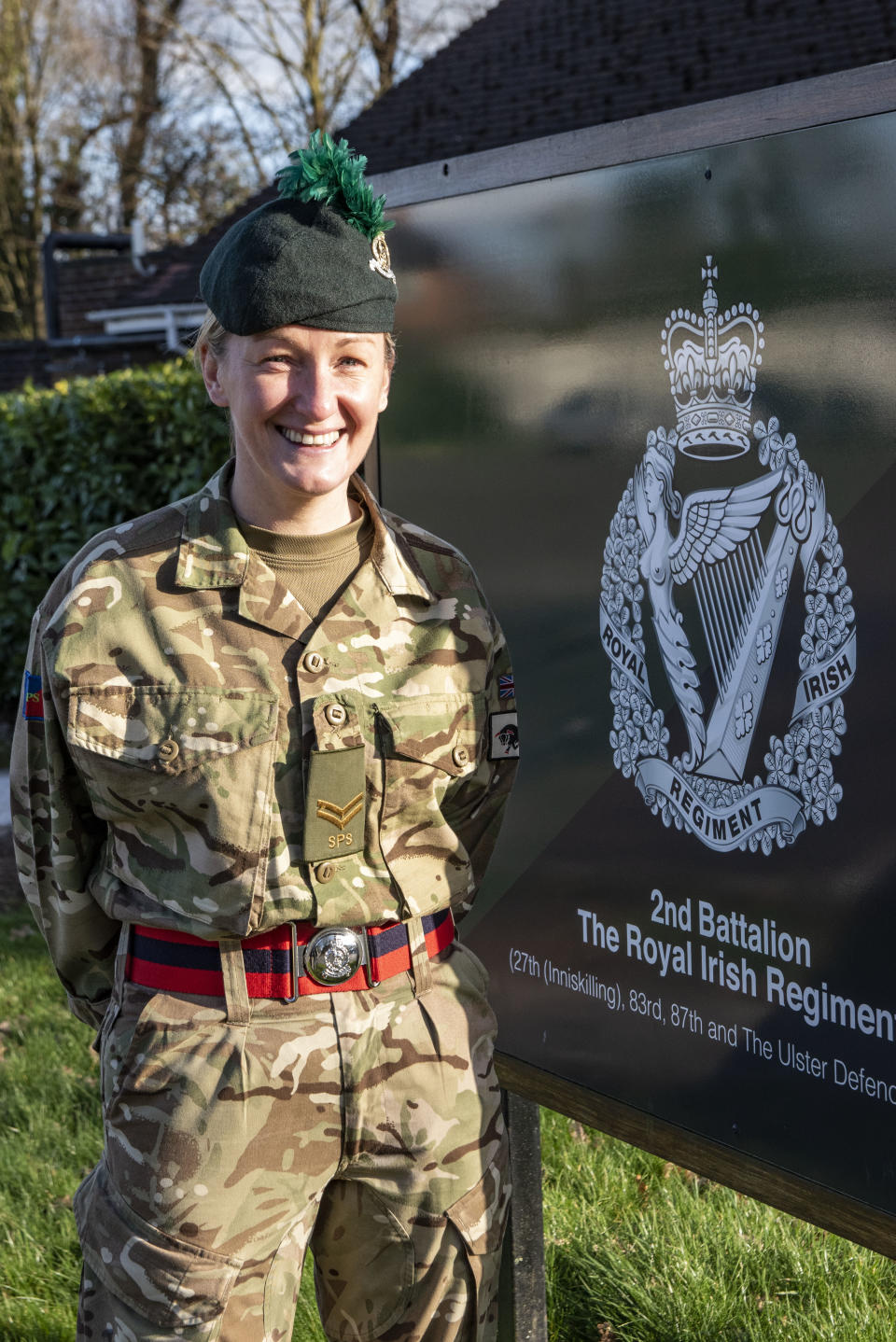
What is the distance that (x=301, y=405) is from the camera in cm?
174

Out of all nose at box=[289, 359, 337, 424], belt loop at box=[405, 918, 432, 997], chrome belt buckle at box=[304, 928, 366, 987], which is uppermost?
nose at box=[289, 359, 337, 424]

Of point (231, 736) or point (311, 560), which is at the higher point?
point (311, 560)

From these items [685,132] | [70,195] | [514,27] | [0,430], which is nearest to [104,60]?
[70,195]

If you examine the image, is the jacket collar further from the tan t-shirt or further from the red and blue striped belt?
the red and blue striped belt

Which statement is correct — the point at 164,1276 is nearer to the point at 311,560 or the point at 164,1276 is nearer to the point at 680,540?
the point at 311,560

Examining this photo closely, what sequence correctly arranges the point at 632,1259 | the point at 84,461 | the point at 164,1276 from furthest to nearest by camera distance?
the point at 84,461
the point at 632,1259
the point at 164,1276

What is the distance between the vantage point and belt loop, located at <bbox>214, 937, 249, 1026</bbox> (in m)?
1.72

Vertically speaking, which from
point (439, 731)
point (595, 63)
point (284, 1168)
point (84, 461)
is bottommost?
point (84, 461)

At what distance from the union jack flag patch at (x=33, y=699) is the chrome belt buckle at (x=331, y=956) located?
47 centimetres

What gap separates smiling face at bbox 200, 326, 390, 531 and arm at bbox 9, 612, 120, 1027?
1.24 ft

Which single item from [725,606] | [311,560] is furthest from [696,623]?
[311,560]

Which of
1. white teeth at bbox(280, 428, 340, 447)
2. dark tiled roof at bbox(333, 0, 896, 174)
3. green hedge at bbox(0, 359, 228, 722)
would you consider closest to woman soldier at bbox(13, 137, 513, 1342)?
white teeth at bbox(280, 428, 340, 447)

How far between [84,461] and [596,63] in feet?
16.3

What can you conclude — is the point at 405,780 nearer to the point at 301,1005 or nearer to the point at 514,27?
the point at 301,1005
